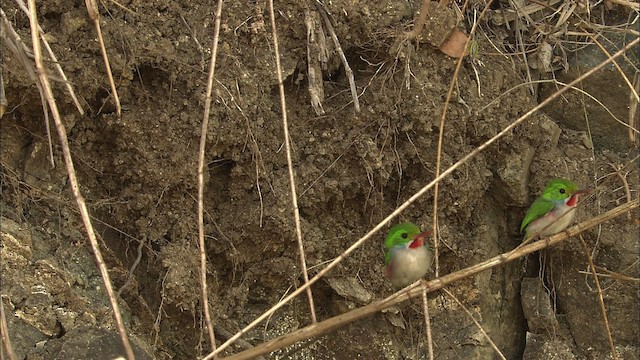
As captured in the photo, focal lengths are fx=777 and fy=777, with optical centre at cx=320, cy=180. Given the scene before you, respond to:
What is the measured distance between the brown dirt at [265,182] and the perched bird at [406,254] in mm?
258

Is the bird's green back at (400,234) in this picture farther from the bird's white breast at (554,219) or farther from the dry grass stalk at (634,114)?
the dry grass stalk at (634,114)

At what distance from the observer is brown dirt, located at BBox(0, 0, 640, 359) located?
359cm

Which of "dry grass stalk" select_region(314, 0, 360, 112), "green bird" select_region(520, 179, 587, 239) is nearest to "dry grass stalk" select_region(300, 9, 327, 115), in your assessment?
"dry grass stalk" select_region(314, 0, 360, 112)

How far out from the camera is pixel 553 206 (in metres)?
4.23

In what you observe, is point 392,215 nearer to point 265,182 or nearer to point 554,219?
point 265,182

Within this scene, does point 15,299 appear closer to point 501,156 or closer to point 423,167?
point 423,167

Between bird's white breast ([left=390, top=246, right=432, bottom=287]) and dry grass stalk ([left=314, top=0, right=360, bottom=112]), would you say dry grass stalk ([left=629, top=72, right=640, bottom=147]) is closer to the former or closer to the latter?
bird's white breast ([left=390, top=246, right=432, bottom=287])

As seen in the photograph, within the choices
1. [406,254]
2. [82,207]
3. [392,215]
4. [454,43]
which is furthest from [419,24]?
[82,207]

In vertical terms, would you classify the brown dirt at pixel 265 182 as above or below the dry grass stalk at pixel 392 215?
below

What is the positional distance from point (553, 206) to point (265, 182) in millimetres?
1576

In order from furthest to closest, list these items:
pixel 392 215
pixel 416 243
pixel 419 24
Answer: pixel 416 243 < pixel 419 24 < pixel 392 215

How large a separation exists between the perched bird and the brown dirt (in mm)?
258

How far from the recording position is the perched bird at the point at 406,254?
4.04 meters

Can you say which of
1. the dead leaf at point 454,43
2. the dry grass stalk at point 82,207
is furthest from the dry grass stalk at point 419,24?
the dry grass stalk at point 82,207
